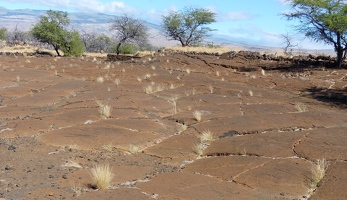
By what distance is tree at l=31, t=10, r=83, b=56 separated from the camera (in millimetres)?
36844

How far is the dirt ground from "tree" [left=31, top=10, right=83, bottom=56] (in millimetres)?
27320

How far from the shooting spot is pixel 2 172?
4.64 metres

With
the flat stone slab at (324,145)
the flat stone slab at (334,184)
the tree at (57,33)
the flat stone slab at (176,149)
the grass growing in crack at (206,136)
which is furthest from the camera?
the tree at (57,33)

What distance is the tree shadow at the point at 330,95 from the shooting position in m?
10.9

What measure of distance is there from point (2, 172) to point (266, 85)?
11.2 meters

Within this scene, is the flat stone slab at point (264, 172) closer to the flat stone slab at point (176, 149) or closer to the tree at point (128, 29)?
the flat stone slab at point (176, 149)

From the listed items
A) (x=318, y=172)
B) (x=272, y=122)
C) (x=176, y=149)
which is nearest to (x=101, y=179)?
(x=176, y=149)

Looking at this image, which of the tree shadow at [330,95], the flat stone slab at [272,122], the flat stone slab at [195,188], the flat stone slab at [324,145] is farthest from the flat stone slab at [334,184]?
the tree shadow at [330,95]

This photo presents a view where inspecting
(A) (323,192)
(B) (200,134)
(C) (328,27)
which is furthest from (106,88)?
(C) (328,27)

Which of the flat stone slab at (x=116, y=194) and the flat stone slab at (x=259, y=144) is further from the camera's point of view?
the flat stone slab at (x=259, y=144)

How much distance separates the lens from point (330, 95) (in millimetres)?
12062

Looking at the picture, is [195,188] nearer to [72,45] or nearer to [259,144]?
[259,144]

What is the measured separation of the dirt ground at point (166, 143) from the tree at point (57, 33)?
2732cm

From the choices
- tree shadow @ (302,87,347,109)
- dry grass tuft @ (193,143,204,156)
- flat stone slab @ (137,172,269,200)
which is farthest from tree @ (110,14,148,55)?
flat stone slab @ (137,172,269,200)
